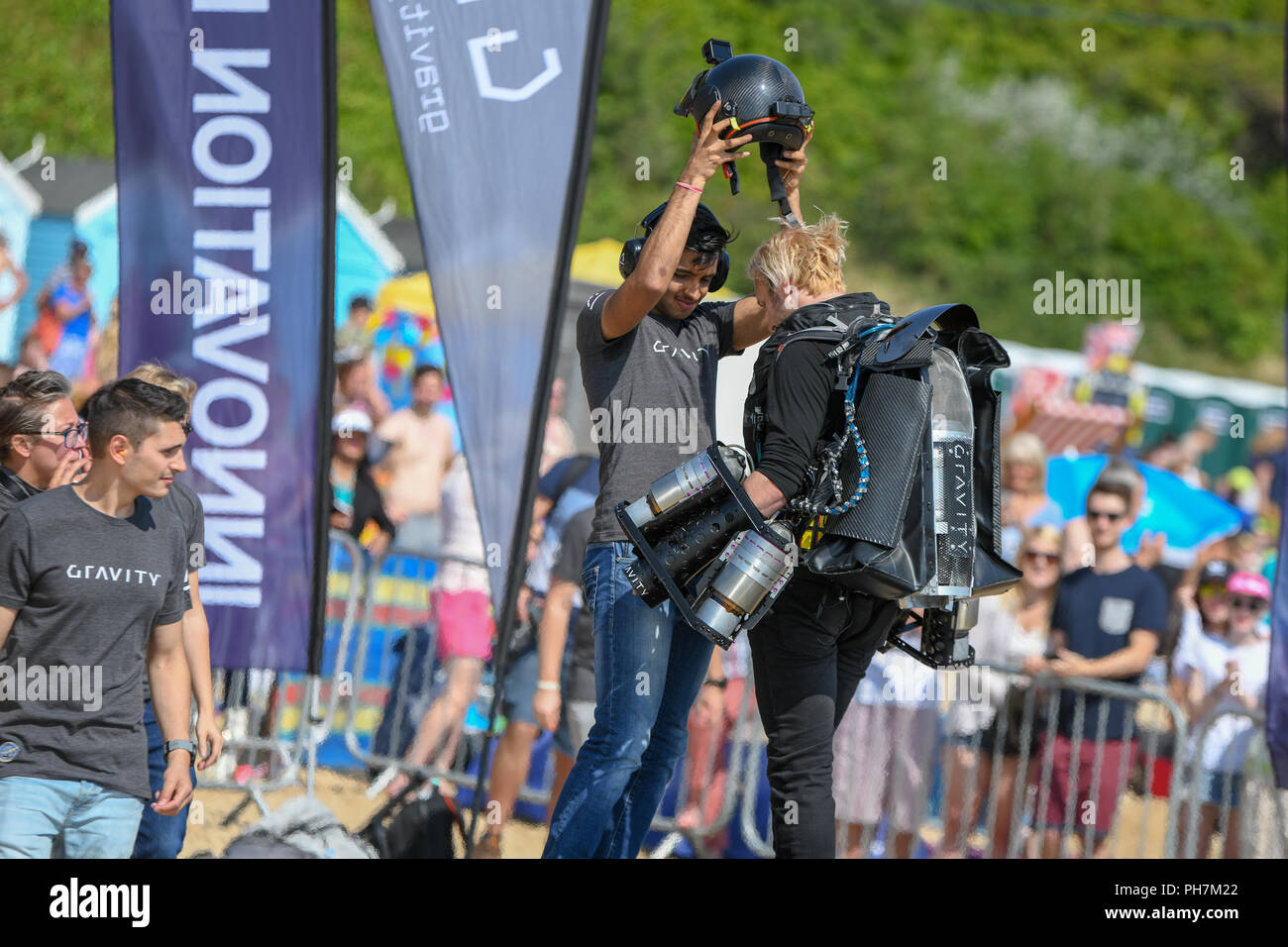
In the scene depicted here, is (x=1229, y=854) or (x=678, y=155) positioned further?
(x=678, y=155)

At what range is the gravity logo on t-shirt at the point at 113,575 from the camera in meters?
3.74

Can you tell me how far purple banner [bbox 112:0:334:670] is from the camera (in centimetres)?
511

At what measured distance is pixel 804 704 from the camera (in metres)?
3.89

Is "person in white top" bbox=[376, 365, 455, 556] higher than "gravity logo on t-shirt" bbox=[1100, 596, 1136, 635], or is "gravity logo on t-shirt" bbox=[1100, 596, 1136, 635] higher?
"person in white top" bbox=[376, 365, 455, 556]

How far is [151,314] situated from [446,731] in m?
2.87

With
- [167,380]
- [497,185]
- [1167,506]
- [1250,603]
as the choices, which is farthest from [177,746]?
[1167,506]

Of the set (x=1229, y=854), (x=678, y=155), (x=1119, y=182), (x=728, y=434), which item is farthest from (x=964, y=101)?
(x=1229, y=854)

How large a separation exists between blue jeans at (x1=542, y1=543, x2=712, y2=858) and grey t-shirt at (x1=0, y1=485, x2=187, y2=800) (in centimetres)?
126

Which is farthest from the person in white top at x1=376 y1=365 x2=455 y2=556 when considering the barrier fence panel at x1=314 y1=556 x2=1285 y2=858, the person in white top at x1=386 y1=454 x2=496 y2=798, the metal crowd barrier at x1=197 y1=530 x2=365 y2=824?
the metal crowd barrier at x1=197 y1=530 x2=365 y2=824

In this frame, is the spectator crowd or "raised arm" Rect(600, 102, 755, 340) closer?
"raised arm" Rect(600, 102, 755, 340)

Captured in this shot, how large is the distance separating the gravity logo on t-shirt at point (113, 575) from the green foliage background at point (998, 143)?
53.3 feet

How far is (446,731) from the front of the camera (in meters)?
7.12

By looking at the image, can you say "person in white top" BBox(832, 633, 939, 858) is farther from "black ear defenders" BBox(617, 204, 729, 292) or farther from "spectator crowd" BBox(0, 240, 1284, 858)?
"black ear defenders" BBox(617, 204, 729, 292)

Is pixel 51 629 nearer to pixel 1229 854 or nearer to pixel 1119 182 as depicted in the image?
pixel 1229 854
